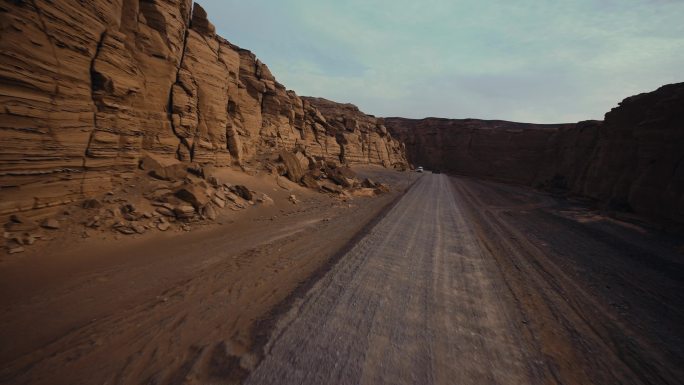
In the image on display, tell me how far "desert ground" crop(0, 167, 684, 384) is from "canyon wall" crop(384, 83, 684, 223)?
11840 mm

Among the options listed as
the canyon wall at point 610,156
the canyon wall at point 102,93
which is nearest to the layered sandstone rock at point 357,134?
the canyon wall at point 610,156

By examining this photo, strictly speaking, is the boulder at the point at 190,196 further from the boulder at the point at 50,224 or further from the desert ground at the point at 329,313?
the boulder at the point at 50,224

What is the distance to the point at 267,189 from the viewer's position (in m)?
15.9

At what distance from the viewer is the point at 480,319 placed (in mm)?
4930

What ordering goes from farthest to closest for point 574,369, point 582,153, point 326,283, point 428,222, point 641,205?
point 582,153 → point 641,205 → point 428,222 → point 326,283 → point 574,369

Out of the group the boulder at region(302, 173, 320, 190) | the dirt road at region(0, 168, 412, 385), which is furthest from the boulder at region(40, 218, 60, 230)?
the boulder at region(302, 173, 320, 190)

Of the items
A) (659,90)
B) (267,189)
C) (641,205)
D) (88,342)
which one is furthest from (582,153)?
(88,342)

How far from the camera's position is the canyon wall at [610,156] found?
1691cm

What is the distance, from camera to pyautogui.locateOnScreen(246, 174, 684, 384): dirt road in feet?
12.1

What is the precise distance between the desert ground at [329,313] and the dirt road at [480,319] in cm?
3

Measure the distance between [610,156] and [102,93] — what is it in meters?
36.5

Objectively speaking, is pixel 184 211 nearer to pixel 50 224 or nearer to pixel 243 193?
pixel 50 224

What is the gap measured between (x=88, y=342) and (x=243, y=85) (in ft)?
65.5

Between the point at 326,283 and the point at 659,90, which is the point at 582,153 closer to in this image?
the point at 659,90
